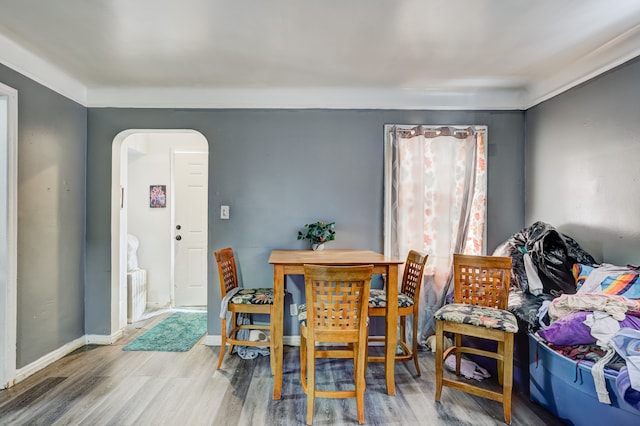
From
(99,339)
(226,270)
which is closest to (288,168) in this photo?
(226,270)

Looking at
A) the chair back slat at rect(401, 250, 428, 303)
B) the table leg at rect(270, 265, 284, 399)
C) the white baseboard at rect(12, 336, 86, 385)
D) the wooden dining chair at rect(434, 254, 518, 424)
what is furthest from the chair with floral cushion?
the white baseboard at rect(12, 336, 86, 385)

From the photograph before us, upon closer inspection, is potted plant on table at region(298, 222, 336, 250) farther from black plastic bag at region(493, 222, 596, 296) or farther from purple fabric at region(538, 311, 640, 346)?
purple fabric at region(538, 311, 640, 346)

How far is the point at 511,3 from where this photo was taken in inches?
73.1

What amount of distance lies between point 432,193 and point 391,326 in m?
A: 1.47

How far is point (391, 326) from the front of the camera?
90.9 inches

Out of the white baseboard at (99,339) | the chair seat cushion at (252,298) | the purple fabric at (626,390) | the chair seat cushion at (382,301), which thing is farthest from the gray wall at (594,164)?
the white baseboard at (99,339)

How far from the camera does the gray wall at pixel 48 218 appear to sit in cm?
247

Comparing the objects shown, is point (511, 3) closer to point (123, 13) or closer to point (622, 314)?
point (622, 314)

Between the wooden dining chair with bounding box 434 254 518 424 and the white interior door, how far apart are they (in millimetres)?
3075

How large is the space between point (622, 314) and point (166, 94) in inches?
150

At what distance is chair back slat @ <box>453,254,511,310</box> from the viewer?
7.87 feet

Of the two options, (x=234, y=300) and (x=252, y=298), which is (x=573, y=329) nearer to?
(x=252, y=298)

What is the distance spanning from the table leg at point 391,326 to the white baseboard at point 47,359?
270 cm

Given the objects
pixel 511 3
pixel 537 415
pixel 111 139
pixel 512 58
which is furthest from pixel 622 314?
pixel 111 139
